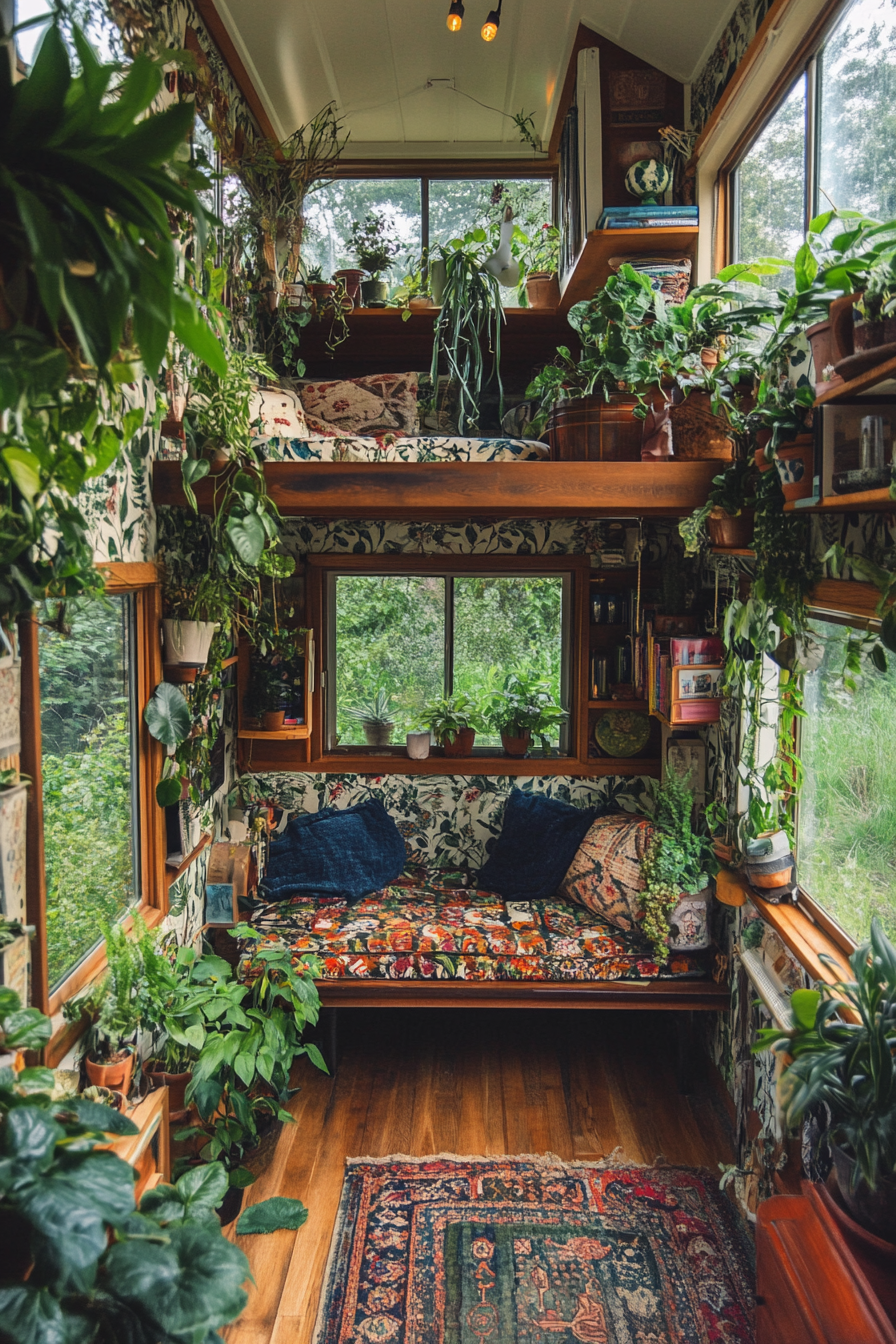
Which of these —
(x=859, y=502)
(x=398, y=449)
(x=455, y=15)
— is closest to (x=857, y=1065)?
(x=859, y=502)

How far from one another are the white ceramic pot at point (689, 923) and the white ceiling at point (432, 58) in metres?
3.00

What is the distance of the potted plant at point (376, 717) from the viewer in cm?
414

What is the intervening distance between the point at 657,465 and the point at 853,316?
40.5 inches

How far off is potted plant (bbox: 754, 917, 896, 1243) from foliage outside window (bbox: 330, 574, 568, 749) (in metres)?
2.49

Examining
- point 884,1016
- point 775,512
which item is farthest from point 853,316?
point 884,1016

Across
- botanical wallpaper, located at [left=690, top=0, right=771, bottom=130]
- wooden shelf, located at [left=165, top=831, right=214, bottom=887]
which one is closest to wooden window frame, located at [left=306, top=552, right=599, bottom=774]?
wooden shelf, located at [left=165, top=831, right=214, bottom=887]

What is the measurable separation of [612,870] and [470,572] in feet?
4.86

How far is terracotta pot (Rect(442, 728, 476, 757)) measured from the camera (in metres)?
4.04

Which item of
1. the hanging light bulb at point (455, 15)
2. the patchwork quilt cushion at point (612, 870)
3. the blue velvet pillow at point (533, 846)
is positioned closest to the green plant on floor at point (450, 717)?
the blue velvet pillow at point (533, 846)

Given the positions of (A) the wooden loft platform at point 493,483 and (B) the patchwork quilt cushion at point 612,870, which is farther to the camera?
(B) the patchwork quilt cushion at point 612,870

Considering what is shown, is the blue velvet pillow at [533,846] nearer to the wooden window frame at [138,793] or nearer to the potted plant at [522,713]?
the potted plant at [522,713]

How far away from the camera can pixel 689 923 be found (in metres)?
3.23

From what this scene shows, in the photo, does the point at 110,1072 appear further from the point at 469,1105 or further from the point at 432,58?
the point at 432,58

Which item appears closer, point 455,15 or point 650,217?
point 455,15
